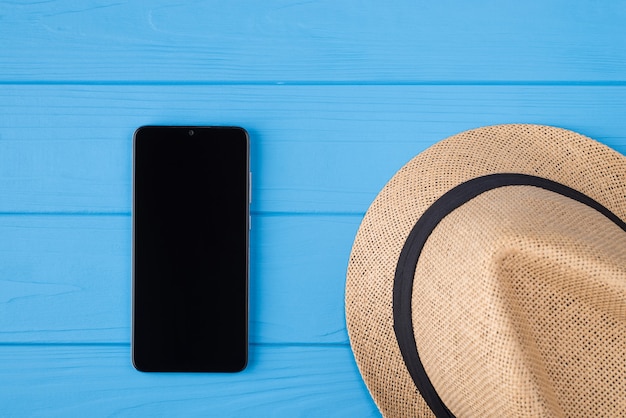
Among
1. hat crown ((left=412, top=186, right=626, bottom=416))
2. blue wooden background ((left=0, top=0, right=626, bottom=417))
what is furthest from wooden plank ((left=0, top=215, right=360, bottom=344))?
hat crown ((left=412, top=186, right=626, bottom=416))

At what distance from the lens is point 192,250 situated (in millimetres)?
551

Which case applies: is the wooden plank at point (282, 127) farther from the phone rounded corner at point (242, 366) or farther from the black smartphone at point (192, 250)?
the phone rounded corner at point (242, 366)

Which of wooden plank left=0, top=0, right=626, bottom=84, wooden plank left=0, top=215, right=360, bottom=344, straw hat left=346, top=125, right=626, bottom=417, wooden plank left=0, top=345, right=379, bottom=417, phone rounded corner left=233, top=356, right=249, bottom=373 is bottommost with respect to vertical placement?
wooden plank left=0, top=345, right=379, bottom=417

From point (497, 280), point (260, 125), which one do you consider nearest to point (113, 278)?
point (260, 125)

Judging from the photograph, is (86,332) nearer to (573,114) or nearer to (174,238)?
(174,238)

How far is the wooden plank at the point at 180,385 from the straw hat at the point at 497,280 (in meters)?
0.06

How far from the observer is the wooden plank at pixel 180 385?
560mm

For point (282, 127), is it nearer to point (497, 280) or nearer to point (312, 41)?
point (312, 41)

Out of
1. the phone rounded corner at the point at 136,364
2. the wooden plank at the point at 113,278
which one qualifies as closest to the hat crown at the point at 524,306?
the wooden plank at the point at 113,278

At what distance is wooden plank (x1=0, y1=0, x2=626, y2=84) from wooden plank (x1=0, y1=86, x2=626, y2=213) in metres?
0.01

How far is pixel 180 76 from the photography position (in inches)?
22.3

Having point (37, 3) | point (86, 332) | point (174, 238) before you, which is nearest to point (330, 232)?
point (174, 238)

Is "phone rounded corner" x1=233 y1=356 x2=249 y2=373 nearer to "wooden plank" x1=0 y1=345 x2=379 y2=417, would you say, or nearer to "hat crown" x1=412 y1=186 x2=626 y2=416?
"wooden plank" x1=0 y1=345 x2=379 y2=417

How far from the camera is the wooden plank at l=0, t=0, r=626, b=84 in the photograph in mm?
561
